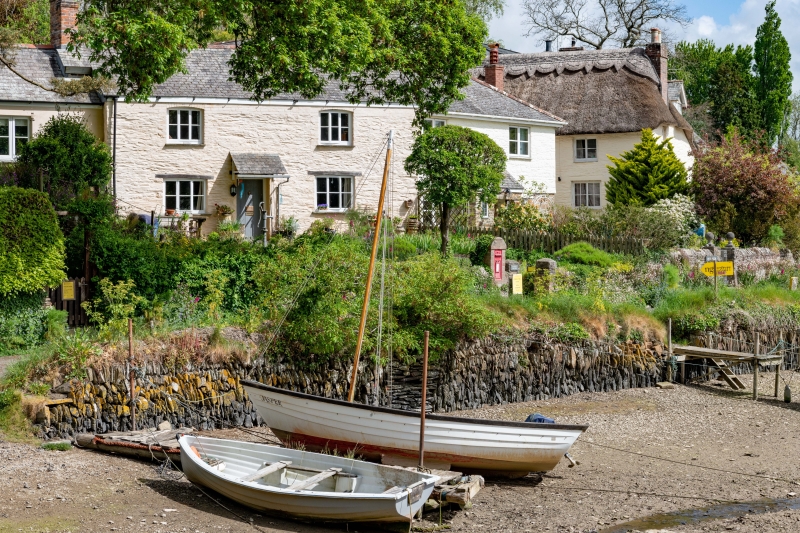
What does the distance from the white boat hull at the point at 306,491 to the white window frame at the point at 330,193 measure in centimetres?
2124

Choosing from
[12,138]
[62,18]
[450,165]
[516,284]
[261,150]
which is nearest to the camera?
[516,284]

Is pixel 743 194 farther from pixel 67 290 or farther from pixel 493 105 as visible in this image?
pixel 67 290

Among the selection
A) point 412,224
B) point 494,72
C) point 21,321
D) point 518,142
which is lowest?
point 21,321

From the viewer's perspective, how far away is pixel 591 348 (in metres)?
23.3

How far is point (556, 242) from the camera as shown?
32312mm

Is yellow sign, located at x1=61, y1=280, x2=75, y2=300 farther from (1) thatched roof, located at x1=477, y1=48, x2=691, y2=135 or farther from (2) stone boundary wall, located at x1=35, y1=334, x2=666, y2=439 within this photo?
(1) thatched roof, located at x1=477, y1=48, x2=691, y2=135

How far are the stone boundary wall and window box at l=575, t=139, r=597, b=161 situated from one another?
73.3ft

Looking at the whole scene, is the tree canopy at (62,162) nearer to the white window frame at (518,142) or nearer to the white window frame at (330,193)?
the white window frame at (330,193)

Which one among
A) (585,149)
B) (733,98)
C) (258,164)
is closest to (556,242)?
(258,164)

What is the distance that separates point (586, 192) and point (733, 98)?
17.9 meters

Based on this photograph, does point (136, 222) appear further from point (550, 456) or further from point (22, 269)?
point (550, 456)

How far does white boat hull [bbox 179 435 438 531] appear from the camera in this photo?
42.8 ft

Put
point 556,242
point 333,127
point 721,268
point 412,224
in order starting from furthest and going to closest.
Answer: point 333,127, point 412,224, point 556,242, point 721,268

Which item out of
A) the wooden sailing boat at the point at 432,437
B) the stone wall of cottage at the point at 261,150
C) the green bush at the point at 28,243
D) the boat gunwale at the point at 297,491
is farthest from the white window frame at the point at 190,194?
the boat gunwale at the point at 297,491
